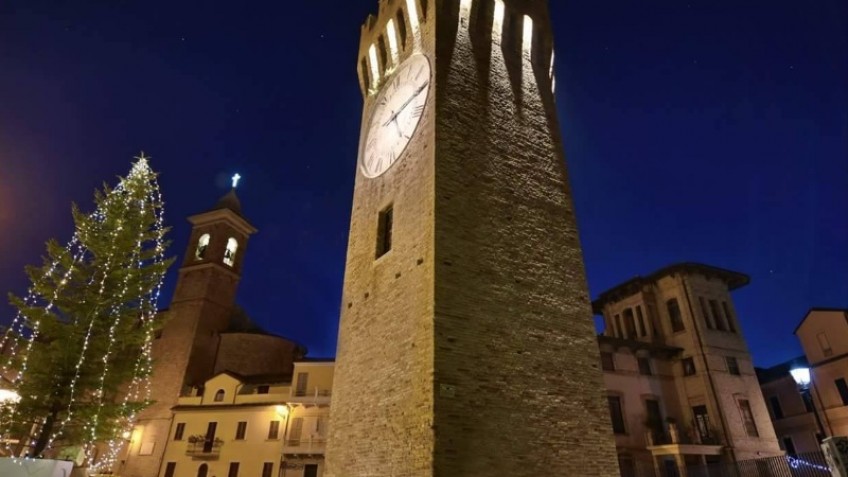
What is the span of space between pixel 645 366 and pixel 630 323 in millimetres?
4315

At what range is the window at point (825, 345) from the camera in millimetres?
24875

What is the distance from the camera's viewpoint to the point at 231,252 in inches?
1474

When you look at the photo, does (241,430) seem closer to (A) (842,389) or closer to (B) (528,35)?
(B) (528,35)

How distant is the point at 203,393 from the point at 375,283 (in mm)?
23558

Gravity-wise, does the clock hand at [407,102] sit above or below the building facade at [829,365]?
above

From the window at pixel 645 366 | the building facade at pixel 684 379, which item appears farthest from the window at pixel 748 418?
the window at pixel 645 366

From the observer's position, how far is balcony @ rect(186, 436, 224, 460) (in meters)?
26.2

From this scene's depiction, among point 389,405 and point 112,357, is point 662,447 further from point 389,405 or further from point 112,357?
point 112,357

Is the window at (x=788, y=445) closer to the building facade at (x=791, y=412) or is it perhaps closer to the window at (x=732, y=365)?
the building facade at (x=791, y=412)

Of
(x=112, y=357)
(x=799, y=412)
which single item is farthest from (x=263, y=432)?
(x=799, y=412)

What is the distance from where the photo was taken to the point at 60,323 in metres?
Result: 13.4

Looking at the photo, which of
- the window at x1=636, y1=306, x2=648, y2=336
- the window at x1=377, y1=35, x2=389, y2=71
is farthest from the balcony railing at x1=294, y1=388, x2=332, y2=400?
the window at x1=377, y1=35, x2=389, y2=71

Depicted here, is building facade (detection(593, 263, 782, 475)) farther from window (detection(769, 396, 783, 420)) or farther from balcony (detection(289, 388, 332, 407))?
balcony (detection(289, 388, 332, 407))

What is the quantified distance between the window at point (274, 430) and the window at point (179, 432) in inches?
235
